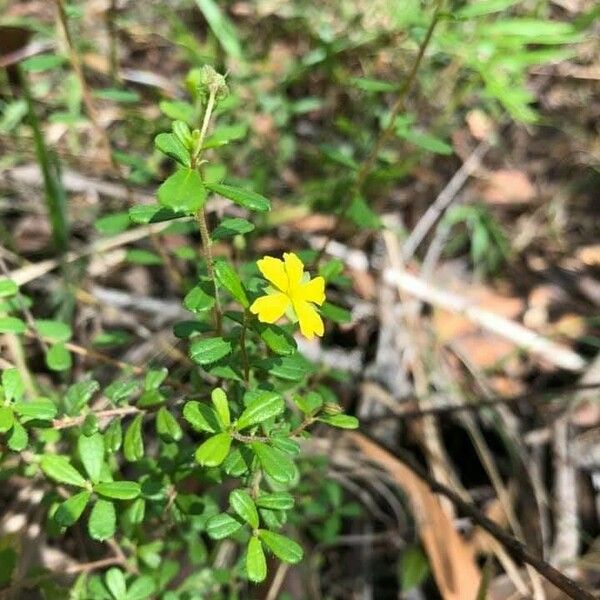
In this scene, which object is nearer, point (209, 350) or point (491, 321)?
point (209, 350)

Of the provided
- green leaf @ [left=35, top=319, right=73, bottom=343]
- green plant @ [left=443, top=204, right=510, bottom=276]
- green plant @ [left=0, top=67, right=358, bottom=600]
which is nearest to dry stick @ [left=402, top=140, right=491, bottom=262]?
green plant @ [left=443, top=204, right=510, bottom=276]

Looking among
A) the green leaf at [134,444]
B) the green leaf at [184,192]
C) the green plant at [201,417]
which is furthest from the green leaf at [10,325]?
the green leaf at [184,192]

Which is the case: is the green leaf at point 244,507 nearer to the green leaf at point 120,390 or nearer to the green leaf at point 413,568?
the green leaf at point 120,390

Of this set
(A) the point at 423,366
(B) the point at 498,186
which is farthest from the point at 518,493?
(B) the point at 498,186

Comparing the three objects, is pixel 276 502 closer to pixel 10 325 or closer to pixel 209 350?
pixel 209 350

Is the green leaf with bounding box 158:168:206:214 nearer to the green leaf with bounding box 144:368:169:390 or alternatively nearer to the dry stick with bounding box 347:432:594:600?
the green leaf with bounding box 144:368:169:390

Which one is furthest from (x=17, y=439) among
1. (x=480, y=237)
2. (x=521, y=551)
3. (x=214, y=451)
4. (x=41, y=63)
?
(x=480, y=237)
